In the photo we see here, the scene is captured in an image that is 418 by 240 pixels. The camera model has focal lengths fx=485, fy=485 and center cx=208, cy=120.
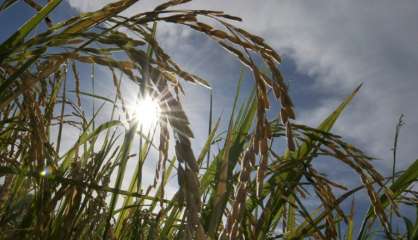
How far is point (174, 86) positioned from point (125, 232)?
89 cm

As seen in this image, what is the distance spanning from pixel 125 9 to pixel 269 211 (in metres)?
0.95

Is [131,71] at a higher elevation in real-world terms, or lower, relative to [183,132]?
higher

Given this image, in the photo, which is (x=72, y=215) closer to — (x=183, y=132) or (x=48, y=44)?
(x=48, y=44)

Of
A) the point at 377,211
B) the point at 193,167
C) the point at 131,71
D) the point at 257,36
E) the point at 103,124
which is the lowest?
the point at 193,167

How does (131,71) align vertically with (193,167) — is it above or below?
above

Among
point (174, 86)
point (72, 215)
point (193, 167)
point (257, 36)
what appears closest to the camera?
point (193, 167)

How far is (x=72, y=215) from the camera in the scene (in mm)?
1553

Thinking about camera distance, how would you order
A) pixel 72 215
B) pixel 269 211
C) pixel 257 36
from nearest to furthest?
1. pixel 257 36
2. pixel 72 215
3. pixel 269 211

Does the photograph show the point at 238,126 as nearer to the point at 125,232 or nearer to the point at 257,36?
the point at 125,232

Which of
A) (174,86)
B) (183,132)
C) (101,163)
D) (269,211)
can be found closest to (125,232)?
(101,163)

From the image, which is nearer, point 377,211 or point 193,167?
point 193,167

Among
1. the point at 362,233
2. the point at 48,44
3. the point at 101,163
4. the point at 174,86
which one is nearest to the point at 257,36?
the point at 174,86

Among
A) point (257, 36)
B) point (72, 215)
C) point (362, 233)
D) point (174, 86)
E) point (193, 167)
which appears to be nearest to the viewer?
point (193, 167)

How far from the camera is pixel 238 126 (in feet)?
7.31
